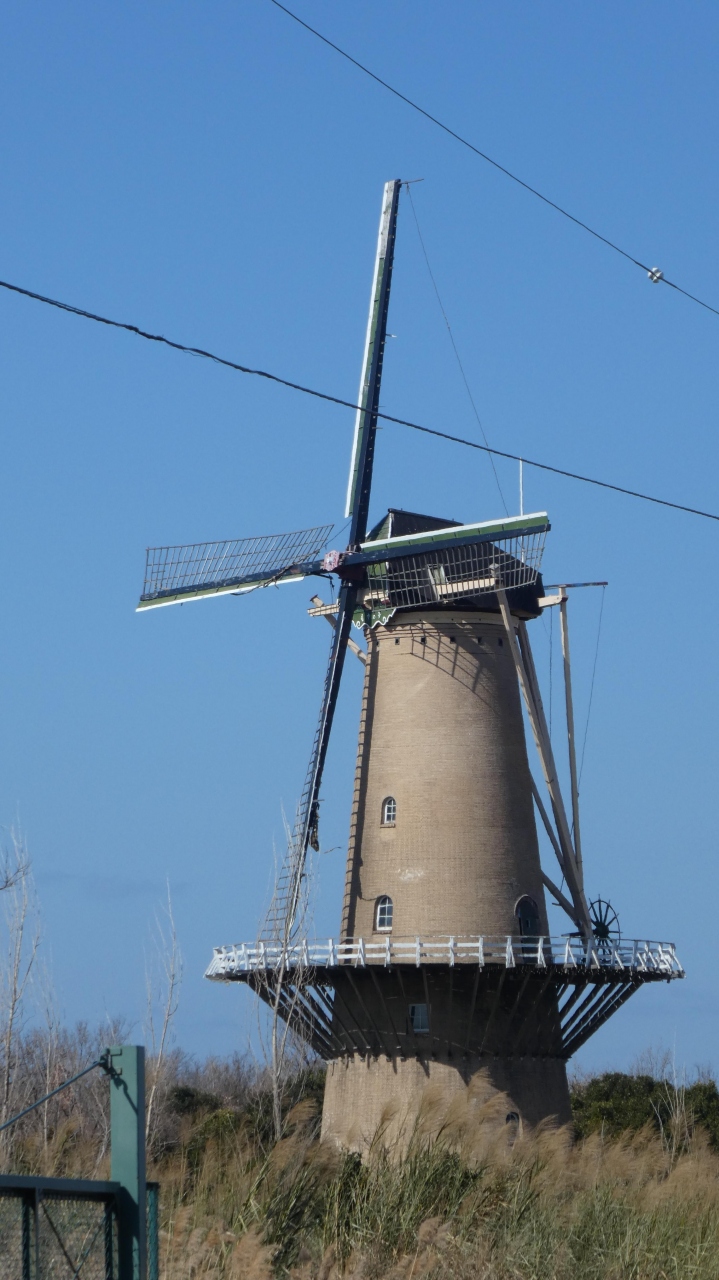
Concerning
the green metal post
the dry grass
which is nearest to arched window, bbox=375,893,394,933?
the dry grass

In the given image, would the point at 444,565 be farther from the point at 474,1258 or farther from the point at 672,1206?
the point at 474,1258

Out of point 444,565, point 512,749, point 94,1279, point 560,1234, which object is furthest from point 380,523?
point 94,1279

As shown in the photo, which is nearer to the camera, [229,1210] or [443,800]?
[229,1210]

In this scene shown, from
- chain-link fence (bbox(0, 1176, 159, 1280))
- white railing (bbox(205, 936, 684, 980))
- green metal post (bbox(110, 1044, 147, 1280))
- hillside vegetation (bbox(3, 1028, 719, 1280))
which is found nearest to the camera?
chain-link fence (bbox(0, 1176, 159, 1280))

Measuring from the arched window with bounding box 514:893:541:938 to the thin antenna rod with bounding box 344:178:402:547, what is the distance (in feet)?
24.3

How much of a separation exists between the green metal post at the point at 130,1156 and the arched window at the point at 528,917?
69.6ft

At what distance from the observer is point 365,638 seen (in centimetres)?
2942

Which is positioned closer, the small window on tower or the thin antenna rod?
the small window on tower

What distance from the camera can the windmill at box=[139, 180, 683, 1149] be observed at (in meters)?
26.6

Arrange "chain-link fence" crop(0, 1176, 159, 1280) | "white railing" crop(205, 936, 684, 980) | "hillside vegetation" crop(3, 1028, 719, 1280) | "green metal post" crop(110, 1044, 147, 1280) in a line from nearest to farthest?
"chain-link fence" crop(0, 1176, 159, 1280) < "green metal post" crop(110, 1044, 147, 1280) < "hillside vegetation" crop(3, 1028, 719, 1280) < "white railing" crop(205, 936, 684, 980)

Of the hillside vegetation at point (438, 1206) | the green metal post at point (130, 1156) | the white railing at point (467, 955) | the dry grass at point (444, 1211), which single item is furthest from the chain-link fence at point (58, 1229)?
the white railing at point (467, 955)

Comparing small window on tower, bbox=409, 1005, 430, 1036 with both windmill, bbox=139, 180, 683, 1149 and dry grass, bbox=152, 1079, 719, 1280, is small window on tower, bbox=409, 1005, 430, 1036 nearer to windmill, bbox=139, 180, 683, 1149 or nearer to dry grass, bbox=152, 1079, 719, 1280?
windmill, bbox=139, 180, 683, 1149

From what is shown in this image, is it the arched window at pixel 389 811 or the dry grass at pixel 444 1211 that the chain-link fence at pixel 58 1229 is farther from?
the arched window at pixel 389 811

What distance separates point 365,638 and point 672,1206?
16261 millimetres
